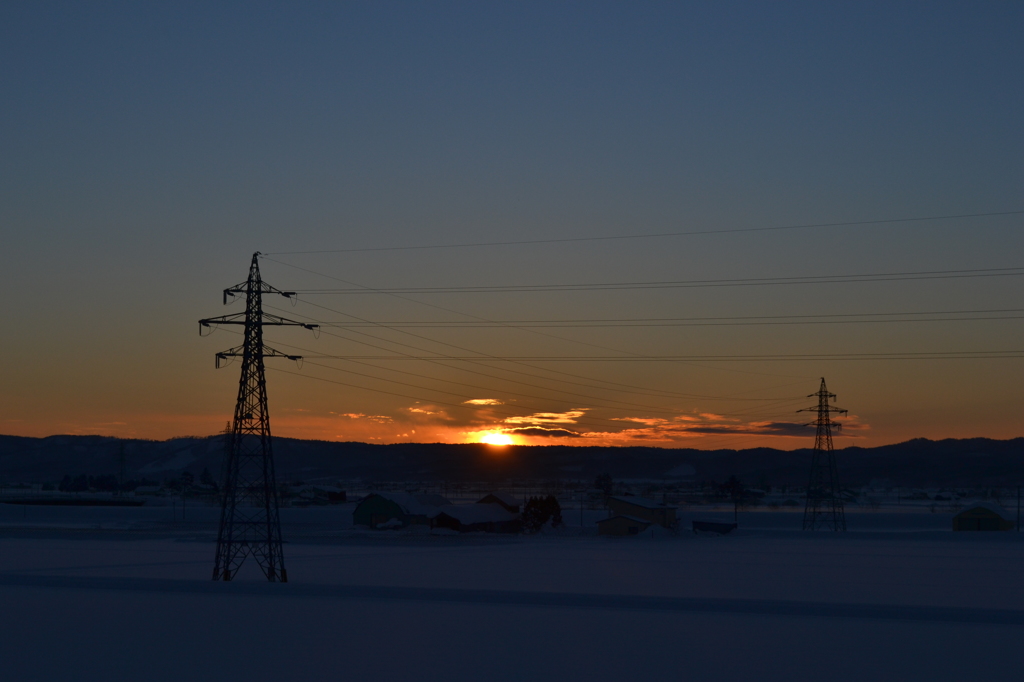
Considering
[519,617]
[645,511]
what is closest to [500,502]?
[645,511]


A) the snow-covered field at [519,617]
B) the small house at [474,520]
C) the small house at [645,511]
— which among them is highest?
the snow-covered field at [519,617]

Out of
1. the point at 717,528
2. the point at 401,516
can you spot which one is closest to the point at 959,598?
the point at 717,528

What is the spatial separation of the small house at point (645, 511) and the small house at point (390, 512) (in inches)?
642

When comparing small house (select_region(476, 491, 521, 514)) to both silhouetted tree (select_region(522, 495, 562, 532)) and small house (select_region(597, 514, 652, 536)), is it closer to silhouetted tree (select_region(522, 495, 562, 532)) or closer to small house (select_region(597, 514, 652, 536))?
silhouetted tree (select_region(522, 495, 562, 532))

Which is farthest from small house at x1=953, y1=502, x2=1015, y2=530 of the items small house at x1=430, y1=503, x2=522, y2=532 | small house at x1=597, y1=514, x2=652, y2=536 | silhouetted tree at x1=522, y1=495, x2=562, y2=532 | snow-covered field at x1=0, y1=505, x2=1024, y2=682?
small house at x1=430, y1=503, x2=522, y2=532

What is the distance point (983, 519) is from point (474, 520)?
4156 cm

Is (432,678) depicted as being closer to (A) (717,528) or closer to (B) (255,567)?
(B) (255,567)

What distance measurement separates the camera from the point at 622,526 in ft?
228

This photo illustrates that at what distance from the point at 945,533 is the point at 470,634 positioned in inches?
2316

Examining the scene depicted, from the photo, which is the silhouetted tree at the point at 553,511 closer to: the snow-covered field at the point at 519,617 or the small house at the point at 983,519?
the snow-covered field at the point at 519,617

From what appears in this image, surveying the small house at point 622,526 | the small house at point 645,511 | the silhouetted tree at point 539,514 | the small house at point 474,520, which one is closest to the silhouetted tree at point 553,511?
the silhouetted tree at point 539,514

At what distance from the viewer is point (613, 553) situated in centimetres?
5025

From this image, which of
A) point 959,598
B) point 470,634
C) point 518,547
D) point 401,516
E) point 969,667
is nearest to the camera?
point 969,667

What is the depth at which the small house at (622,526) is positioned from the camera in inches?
2729
